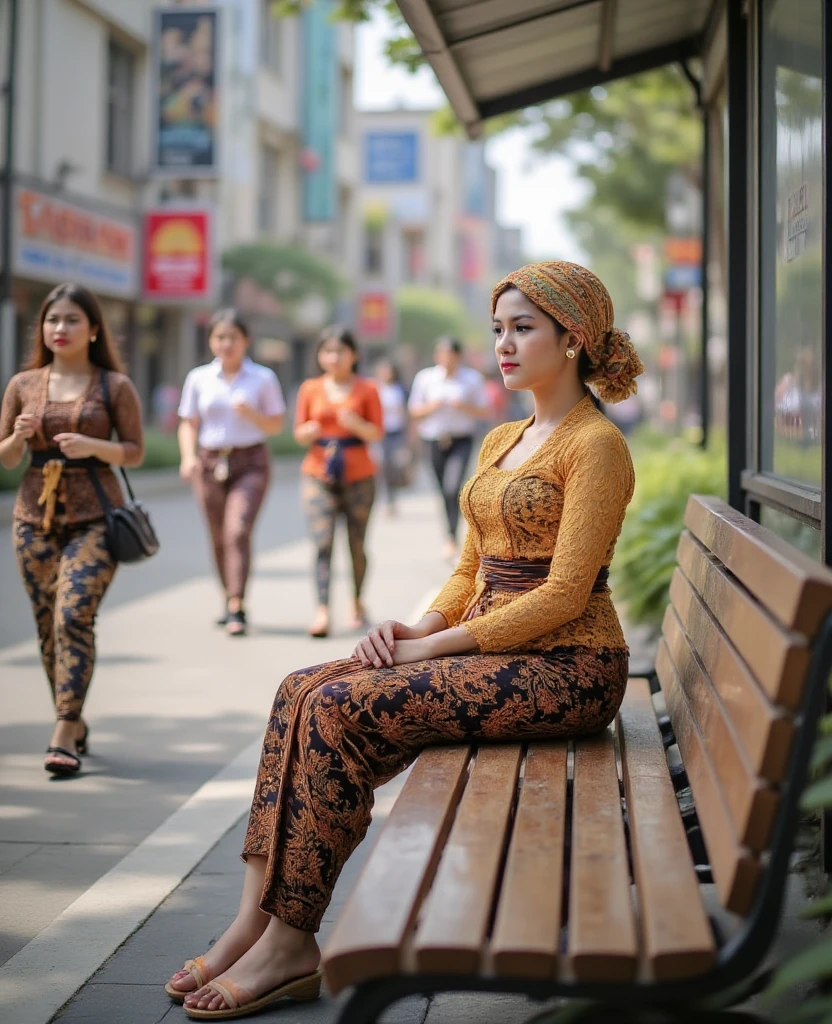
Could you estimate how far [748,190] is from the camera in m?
6.30

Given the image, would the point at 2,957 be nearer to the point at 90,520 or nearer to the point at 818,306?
the point at 90,520

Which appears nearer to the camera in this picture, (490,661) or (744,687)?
(744,687)

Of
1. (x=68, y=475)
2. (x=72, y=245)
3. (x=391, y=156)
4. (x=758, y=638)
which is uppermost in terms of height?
(x=391, y=156)

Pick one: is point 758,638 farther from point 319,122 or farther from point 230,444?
point 319,122

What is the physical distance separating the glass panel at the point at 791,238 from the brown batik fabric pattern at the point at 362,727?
1.14 metres

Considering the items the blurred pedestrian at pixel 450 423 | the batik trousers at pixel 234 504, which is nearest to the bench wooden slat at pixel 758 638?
the batik trousers at pixel 234 504

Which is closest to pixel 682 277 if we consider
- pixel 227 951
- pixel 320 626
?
pixel 320 626

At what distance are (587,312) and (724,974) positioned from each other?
1.96 meters

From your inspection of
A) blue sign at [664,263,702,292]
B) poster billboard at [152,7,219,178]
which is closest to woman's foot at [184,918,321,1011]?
poster billboard at [152,7,219,178]

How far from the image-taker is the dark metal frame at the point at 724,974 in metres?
2.47

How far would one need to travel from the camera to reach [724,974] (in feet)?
8.21

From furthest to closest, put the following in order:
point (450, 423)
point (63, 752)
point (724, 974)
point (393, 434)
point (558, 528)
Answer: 1. point (393, 434)
2. point (450, 423)
3. point (63, 752)
4. point (558, 528)
5. point (724, 974)

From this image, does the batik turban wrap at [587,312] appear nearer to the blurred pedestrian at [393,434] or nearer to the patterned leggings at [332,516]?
the patterned leggings at [332,516]

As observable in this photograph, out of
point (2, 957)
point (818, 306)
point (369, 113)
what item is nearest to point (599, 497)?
point (818, 306)
